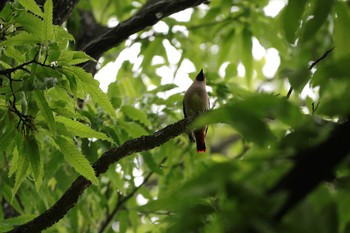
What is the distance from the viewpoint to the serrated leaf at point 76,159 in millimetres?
2285

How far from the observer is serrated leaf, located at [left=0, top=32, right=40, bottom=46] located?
7.14 feet

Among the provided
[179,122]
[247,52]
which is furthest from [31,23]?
[247,52]

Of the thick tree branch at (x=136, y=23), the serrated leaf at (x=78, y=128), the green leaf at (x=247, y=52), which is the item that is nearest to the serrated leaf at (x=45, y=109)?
the serrated leaf at (x=78, y=128)

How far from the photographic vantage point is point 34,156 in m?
2.28

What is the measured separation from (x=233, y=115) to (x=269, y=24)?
3.19m

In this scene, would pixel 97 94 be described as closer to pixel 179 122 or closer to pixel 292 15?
pixel 179 122

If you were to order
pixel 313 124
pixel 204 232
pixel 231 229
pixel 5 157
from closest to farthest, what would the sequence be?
pixel 231 229 → pixel 313 124 → pixel 204 232 → pixel 5 157

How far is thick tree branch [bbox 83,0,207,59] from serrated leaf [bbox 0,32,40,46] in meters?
1.07

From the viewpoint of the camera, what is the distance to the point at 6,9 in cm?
246

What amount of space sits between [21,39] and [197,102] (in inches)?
81.5

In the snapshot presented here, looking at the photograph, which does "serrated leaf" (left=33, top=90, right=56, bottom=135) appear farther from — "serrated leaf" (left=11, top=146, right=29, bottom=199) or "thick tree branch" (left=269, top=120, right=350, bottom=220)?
"thick tree branch" (left=269, top=120, right=350, bottom=220)

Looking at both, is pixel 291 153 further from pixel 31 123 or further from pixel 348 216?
pixel 31 123

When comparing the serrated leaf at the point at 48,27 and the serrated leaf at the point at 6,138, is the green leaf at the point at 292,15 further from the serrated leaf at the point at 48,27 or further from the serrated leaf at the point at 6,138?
the serrated leaf at the point at 6,138

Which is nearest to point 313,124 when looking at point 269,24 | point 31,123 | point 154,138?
point 31,123
